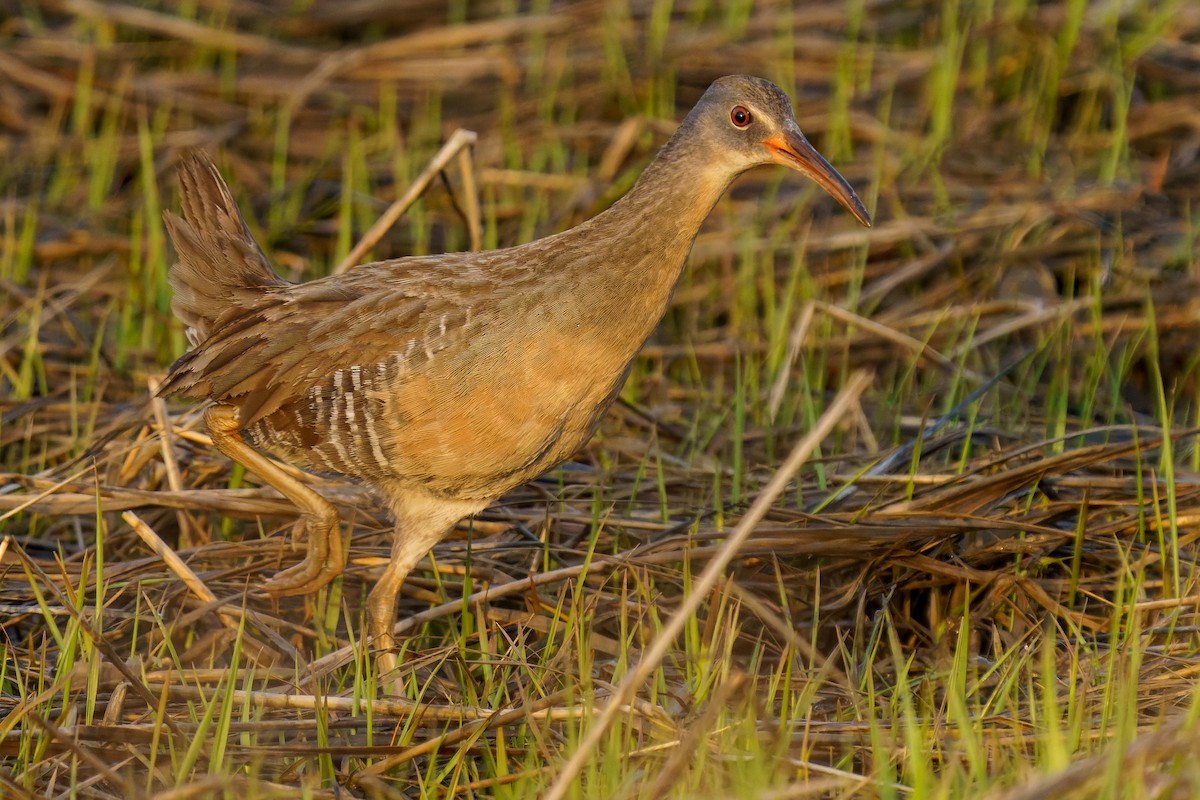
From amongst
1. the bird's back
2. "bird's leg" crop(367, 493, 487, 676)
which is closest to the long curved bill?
the bird's back

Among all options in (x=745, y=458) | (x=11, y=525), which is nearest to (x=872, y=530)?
(x=745, y=458)

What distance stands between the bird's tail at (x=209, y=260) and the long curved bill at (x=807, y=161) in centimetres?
146

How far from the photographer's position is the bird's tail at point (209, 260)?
4.36 m

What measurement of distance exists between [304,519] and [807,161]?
5.59ft

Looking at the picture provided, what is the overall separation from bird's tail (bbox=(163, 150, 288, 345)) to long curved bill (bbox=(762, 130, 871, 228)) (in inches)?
57.7

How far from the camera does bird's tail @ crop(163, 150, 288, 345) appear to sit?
4363 mm

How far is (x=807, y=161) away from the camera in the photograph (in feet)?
13.0

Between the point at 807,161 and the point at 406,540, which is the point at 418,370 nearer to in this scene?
the point at 406,540

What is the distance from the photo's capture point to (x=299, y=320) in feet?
13.5

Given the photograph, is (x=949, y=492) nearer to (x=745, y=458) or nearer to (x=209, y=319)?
(x=745, y=458)

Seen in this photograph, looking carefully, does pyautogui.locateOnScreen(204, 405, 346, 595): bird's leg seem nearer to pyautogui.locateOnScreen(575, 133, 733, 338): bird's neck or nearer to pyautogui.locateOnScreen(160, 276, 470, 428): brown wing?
pyautogui.locateOnScreen(160, 276, 470, 428): brown wing

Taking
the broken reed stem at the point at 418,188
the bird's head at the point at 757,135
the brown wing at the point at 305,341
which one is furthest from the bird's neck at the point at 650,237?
the broken reed stem at the point at 418,188

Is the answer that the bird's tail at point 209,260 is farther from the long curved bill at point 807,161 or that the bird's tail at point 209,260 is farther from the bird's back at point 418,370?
the long curved bill at point 807,161

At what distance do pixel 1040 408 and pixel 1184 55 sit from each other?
297 cm
